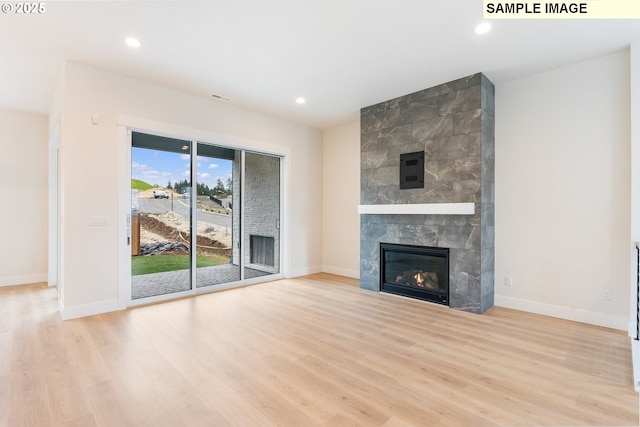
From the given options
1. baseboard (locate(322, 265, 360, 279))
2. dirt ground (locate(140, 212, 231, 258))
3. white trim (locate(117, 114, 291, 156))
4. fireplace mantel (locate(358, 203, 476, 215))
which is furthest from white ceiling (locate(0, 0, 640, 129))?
baseboard (locate(322, 265, 360, 279))

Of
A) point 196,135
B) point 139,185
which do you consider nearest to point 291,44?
point 196,135

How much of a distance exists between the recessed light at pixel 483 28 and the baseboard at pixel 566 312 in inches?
129

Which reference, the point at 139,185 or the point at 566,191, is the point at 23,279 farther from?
the point at 566,191

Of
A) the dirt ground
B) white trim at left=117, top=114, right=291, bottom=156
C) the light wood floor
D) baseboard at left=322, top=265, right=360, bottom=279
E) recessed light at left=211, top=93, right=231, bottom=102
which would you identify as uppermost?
recessed light at left=211, top=93, right=231, bottom=102

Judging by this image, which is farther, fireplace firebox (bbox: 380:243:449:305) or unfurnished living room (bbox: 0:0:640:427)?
fireplace firebox (bbox: 380:243:449:305)

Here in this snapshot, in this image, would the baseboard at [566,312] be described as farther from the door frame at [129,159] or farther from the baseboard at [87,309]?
the baseboard at [87,309]

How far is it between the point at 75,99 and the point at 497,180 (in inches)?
219

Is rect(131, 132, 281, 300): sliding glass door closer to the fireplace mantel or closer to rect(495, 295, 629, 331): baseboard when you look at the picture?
the fireplace mantel

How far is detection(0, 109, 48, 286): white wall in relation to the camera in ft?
17.0

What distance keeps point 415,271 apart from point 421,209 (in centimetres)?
100

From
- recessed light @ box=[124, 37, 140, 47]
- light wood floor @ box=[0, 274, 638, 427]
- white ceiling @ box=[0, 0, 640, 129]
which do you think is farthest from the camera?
recessed light @ box=[124, 37, 140, 47]

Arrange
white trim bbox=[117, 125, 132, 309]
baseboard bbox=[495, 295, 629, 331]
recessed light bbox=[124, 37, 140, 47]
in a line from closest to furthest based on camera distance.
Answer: recessed light bbox=[124, 37, 140, 47]
baseboard bbox=[495, 295, 629, 331]
white trim bbox=[117, 125, 132, 309]

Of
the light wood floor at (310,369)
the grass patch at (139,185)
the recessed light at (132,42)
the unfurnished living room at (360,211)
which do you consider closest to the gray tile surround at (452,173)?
the unfurnished living room at (360,211)

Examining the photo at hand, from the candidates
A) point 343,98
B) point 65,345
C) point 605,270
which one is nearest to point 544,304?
point 605,270
